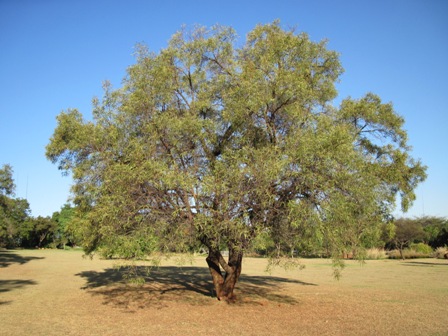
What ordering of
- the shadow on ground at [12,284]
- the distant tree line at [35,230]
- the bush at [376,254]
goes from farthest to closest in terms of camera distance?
the distant tree line at [35,230]
the bush at [376,254]
the shadow on ground at [12,284]

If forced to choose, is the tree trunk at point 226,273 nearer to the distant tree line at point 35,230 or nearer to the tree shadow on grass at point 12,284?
the tree shadow on grass at point 12,284

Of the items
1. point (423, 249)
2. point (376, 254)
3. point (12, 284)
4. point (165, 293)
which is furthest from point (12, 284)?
point (423, 249)

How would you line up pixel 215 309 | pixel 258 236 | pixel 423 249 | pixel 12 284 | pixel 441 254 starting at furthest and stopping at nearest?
1. pixel 423 249
2. pixel 441 254
3. pixel 12 284
4. pixel 215 309
5. pixel 258 236

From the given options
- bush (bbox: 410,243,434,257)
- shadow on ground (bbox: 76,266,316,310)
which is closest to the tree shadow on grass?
shadow on ground (bbox: 76,266,316,310)

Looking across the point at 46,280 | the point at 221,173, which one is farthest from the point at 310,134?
the point at 46,280

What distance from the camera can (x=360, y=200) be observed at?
1127 centimetres

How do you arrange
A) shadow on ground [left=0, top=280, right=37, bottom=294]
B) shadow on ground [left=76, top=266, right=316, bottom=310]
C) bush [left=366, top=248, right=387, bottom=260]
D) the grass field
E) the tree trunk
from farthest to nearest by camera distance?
1. bush [left=366, top=248, right=387, bottom=260]
2. shadow on ground [left=0, top=280, right=37, bottom=294]
3. shadow on ground [left=76, top=266, right=316, bottom=310]
4. the tree trunk
5. the grass field

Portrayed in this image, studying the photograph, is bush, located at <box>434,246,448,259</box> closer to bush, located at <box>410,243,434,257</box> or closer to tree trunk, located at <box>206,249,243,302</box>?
bush, located at <box>410,243,434,257</box>

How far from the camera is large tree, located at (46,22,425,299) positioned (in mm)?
10828

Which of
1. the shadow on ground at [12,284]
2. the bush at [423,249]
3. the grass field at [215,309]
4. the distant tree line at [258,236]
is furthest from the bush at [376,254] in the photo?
the shadow on ground at [12,284]

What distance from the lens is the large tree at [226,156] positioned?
1083 cm

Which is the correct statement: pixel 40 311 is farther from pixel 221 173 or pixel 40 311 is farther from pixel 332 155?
pixel 332 155

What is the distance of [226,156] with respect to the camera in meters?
11.4

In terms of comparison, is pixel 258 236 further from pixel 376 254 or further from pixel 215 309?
pixel 376 254
